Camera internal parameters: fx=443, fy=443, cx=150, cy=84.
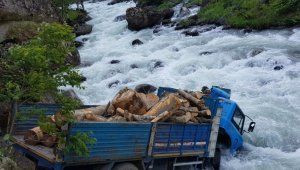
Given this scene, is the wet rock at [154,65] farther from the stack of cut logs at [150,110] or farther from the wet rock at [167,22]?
the wet rock at [167,22]

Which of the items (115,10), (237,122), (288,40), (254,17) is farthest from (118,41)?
(237,122)

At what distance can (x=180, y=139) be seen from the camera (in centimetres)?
1205

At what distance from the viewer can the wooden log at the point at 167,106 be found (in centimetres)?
1209

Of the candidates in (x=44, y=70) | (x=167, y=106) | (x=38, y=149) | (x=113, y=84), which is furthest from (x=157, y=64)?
(x=44, y=70)

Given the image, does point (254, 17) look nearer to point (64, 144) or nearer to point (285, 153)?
point (285, 153)

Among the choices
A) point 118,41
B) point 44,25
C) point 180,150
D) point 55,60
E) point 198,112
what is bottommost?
point 118,41

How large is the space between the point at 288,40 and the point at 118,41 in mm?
14824

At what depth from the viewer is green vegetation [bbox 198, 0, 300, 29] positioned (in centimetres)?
3400

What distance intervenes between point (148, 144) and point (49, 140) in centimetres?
242

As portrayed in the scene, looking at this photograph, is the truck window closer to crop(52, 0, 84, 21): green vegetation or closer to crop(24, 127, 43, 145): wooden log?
crop(24, 127, 43, 145): wooden log

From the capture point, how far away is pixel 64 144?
9320 mm

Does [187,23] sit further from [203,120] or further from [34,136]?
[34,136]

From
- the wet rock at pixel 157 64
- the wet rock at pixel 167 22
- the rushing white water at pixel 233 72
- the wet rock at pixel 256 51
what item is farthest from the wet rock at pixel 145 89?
the wet rock at pixel 167 22

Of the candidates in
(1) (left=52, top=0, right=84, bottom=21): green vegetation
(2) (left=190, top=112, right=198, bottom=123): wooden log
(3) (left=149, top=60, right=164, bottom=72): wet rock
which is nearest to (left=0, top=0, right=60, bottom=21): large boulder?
(3) (left=149, top=60, right=164, bottom=72): wet rock
